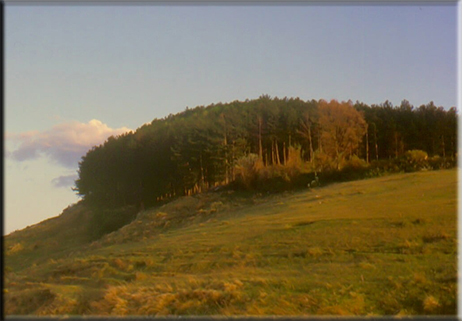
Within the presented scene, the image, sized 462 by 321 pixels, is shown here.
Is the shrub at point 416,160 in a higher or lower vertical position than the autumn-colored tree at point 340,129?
lower

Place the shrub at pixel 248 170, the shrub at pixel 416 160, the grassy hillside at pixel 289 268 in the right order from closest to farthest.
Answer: the grassy hillside at pixel 289 268, the shrub at pixel 416 160, the shrub at pixel 248 170

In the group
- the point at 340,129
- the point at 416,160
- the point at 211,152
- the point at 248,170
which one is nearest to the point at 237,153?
the point at 211,152

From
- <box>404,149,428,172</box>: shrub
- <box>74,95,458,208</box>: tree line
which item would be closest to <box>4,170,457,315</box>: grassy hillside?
<box>404,149,428,172</box>: shrub

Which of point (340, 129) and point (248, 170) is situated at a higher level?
point (340, 129)

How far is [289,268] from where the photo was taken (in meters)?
14.8

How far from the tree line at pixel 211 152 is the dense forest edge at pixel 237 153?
0.32 feet

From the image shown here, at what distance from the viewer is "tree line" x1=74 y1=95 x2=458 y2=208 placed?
150 feet

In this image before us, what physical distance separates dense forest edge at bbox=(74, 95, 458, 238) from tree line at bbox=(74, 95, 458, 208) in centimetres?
10

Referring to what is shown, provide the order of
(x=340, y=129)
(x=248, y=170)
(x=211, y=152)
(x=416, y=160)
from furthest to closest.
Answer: (x=211, y=152) < (x=248, y=170) < (x=340, y=129) < (x=416, y=160)

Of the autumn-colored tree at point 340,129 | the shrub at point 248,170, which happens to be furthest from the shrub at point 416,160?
the shrub at point 248,170

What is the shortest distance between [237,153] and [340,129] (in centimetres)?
1121

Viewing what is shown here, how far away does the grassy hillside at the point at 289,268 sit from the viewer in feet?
38.1

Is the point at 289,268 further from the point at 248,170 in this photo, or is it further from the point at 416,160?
the point at 248,170

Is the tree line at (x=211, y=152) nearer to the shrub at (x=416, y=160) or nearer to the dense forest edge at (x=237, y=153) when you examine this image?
the dense forest edge at (x=237, y=153)
